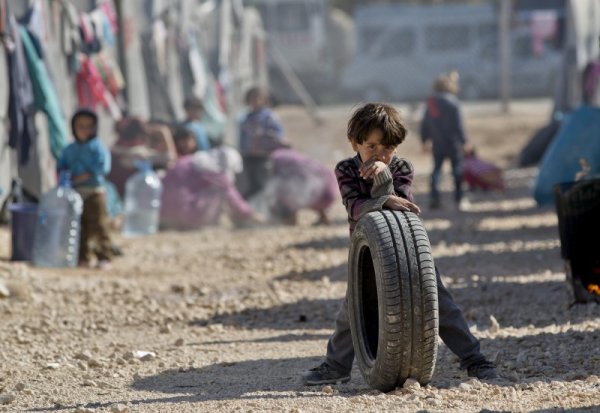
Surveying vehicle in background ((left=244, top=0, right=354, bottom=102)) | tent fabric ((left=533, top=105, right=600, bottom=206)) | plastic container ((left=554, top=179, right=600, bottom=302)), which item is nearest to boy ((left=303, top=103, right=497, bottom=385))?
plastic container ((left=554, top=179, right=600, bottom=302))

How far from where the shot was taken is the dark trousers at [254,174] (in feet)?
47.8

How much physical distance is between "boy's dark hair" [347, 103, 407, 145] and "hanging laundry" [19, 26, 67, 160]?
6.62 metres

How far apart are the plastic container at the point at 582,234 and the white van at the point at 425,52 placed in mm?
25868

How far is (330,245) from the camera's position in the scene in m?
12.3

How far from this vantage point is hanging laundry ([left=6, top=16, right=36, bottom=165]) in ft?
38.1

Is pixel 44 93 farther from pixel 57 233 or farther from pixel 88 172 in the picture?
pixel 57 233

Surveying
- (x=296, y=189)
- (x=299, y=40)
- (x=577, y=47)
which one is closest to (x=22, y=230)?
(x=296, y=189)

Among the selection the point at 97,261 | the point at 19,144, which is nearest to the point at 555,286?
the point at 97,261

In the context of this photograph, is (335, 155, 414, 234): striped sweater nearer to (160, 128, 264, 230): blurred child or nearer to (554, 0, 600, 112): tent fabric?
(160, 128, 264, 230): blurred child

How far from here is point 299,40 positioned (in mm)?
37094

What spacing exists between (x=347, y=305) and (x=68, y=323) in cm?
285

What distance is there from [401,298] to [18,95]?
7075 mm

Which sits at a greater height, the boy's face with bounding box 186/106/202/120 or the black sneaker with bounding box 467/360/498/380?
the boy's face with bounding box 186/106/202/120

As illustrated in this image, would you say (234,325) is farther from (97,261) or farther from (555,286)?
(97,261)
